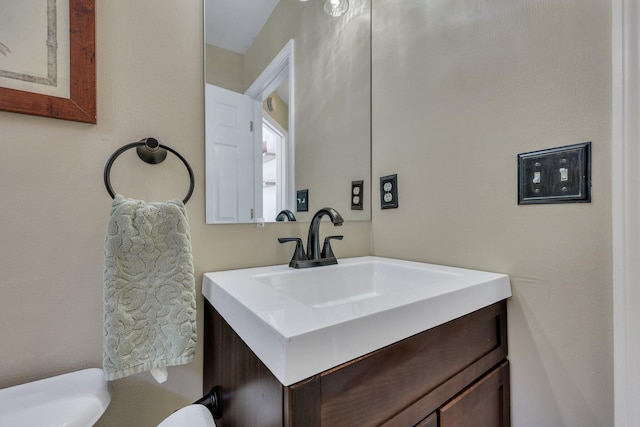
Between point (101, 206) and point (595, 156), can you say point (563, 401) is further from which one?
point (101, 206)

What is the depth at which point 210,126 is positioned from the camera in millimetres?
808

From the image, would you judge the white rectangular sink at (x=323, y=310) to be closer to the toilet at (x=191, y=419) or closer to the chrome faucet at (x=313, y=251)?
the chrome faucet at (x=313, y=251)

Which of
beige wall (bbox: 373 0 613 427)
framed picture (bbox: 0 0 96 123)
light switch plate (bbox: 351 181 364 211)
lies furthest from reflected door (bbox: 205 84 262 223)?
beige wall (bbox: 373 0 613 427)

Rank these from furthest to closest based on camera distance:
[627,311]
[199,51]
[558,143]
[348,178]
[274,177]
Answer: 1. [348,178]
2. [274,177]
3. [199,51]
4. [558,143]
5. [627,311]

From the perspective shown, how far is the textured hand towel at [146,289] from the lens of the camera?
22.0 inches

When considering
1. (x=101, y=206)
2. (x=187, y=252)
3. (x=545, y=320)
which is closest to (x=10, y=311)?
(x=101, y=206)

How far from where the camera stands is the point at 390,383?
469mm

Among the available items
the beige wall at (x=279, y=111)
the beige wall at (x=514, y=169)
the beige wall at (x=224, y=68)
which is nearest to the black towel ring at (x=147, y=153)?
the beige wall at (x=224, y=68)

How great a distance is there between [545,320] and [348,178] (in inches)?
30.7

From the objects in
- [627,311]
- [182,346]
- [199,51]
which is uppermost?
[199,51]

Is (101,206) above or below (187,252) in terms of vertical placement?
above

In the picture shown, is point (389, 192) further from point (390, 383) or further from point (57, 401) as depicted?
point (57, 401)

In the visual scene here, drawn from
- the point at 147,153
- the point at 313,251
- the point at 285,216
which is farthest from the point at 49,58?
the point at 313,251

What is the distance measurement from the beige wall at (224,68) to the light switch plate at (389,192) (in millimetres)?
613
